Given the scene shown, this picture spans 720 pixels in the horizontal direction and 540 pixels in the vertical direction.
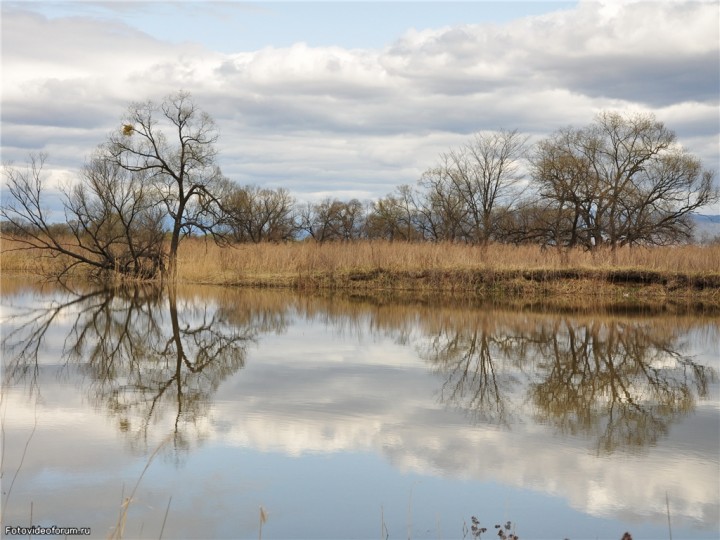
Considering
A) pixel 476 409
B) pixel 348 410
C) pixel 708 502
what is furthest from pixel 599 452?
pixel 348 410

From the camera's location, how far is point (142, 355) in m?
12.8

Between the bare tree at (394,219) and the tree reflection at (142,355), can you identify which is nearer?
the tree reflection at (142,355)

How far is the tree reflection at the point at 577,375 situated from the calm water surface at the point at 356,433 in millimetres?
52

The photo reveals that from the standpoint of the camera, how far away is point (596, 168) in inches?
1513

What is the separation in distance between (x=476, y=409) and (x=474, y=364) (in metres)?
3.44

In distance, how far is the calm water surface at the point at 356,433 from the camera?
5672 mm

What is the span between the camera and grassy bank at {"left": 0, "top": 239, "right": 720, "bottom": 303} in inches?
1057

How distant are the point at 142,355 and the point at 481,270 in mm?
16725

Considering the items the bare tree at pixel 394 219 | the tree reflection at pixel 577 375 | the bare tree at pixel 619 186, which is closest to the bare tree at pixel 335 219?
the bare tree at pixel 394 219

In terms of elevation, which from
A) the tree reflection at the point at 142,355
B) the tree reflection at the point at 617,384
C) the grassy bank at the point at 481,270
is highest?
the grassy bank at the point at 481,270

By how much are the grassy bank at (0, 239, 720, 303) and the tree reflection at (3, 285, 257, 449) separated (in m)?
8.97

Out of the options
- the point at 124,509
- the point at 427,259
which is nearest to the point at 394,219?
the point at 427,259

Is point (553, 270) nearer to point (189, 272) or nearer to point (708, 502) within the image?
point (189, 272)

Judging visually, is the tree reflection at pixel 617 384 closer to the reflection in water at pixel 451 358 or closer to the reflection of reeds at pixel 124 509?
the reflection in water at pixel 451 358
